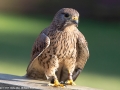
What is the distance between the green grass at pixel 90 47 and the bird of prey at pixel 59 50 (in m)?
3.38

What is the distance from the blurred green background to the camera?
9.43 m

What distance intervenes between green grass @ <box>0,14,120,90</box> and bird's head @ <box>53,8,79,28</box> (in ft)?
11.5

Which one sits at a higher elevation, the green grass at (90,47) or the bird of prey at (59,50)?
the bird of prey at (59,50)

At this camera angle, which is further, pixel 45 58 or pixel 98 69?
pixel 98 69

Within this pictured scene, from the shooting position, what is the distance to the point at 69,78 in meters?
4.62

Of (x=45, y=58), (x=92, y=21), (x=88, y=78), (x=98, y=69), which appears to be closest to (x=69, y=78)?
(x=45, y=58)

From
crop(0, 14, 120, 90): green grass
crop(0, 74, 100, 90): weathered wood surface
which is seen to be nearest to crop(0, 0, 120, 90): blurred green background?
crop(0, 14, 120, 90): green grass

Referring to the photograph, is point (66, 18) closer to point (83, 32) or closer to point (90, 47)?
point (90, 47)

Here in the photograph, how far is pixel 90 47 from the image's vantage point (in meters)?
12.8

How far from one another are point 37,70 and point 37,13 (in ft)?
55.4

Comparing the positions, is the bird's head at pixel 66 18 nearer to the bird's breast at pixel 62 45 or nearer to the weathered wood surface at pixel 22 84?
the bird's breast at pixel 62 45

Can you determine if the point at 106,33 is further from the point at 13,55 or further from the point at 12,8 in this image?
the point at 13,55

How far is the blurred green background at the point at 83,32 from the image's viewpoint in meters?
9.43

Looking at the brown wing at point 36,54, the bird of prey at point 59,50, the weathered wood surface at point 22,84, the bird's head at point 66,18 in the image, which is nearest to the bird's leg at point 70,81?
the bird of prey at point 59,50
